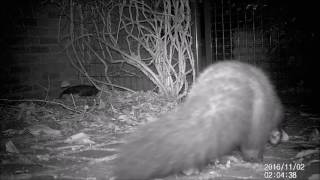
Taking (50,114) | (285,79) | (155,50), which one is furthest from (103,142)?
(285,79)

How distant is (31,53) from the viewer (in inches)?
324

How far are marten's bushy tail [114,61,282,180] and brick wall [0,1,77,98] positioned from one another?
480 centimetres

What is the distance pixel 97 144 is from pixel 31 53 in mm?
4323

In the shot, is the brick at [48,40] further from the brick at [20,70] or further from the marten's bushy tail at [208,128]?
the marten's bushy tail at [208,128]

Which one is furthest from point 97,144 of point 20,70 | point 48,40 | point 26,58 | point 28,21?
point 48,40

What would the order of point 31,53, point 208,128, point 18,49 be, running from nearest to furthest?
point 208,128, point 18,49, point 31,53

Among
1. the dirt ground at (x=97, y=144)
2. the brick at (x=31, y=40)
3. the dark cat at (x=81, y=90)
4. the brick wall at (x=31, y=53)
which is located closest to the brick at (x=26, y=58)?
the brick wall at (x=31, y=53)

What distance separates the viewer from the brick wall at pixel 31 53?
7758mm

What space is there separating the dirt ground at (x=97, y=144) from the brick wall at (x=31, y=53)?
0.76 meters

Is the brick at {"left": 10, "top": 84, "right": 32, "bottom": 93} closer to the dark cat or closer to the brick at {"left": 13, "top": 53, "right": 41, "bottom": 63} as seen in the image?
the brick at {"left": 13, "top": 53, "right": 41, "bottom": 63}

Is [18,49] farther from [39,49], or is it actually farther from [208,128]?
[208,128]

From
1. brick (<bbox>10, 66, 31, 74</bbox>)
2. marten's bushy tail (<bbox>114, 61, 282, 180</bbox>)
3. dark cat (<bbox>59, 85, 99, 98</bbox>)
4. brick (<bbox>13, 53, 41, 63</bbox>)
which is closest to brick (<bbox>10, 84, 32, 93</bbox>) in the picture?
brick (<bbox>10, 66, 31, 74</bbox>)

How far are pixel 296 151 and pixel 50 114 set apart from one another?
12.5 ft

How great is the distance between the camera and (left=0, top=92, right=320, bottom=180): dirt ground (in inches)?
135
